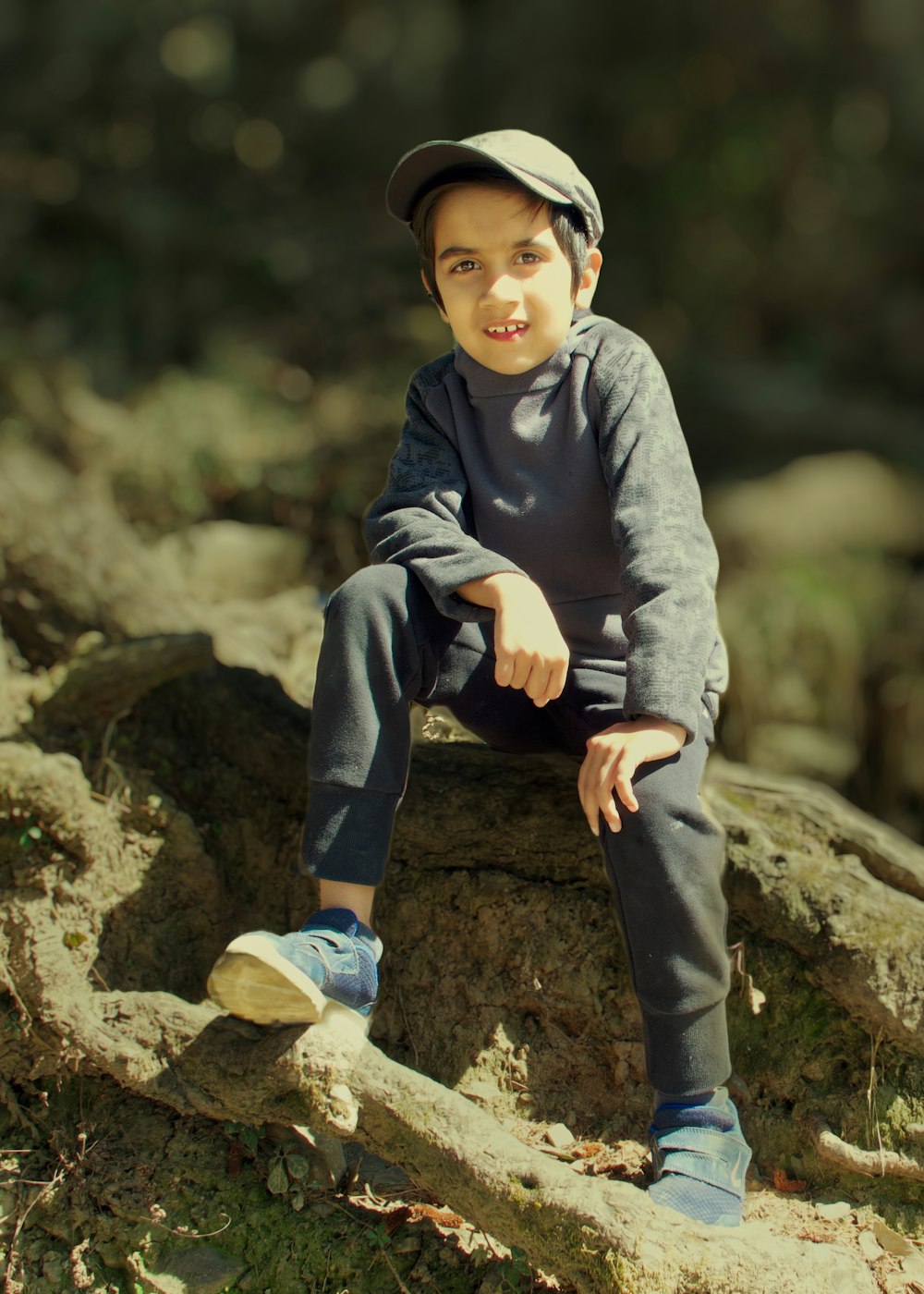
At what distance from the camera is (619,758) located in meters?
1.95

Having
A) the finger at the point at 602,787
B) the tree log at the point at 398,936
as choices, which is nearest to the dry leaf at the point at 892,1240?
the tree log at the point at 398,936

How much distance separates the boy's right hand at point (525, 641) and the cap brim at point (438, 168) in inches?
24.9

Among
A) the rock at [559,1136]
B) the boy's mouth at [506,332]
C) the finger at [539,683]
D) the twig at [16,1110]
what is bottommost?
the twig at [16,1110]

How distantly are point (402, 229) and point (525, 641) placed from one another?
7.77 metres

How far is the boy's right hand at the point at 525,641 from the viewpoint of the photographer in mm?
2014

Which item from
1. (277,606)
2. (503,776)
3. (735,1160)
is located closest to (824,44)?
(277,606)

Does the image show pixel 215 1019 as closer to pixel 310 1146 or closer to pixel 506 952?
pixel 310 1146

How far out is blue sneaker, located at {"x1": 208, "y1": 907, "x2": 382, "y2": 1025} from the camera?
6.07 ft

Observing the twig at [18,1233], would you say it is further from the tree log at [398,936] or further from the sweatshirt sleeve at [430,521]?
the sweatshirt sleeve at [430,521]

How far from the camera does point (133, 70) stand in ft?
31.9

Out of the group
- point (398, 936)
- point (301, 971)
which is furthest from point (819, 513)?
point (301, 971)

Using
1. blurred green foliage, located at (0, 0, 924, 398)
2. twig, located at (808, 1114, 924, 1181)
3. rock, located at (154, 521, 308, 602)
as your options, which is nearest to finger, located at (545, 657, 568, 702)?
twig, located at (808, 1114, 924, 1181)

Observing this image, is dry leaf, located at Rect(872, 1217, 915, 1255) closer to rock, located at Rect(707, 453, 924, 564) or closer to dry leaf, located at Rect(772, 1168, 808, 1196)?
dry leaf, located at Rect(772, 1168, 808, 1196)

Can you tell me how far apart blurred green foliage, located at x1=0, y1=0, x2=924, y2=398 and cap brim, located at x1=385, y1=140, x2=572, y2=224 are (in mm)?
7286
